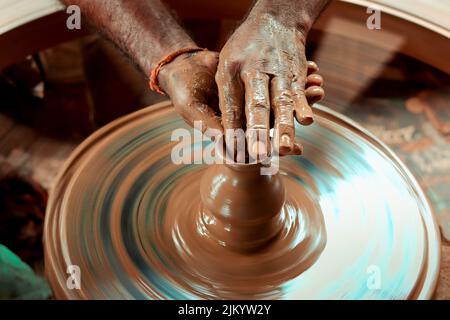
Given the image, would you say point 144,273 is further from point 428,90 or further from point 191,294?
point 428,90

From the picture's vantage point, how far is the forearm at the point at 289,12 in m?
1.31

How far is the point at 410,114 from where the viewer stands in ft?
5.80

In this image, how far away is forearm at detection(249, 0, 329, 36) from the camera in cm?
131

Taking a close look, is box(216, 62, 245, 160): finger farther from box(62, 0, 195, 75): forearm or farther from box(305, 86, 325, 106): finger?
box(62, 0, 195, 75): forearm

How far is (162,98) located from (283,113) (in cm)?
85

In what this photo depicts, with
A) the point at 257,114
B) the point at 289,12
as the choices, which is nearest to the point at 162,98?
the point at 289,12

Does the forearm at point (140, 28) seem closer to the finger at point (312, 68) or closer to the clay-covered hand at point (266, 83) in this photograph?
the clay-covered hand at point (266, 83)

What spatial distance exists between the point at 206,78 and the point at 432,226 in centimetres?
71

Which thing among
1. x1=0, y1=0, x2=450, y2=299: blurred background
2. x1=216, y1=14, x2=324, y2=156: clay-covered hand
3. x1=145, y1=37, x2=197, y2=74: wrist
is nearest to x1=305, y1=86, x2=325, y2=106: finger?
x1=216, y1=14, x2=324, y2=156: clay-covered hand

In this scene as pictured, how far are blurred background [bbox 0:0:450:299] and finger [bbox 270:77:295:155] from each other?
2.03 feet

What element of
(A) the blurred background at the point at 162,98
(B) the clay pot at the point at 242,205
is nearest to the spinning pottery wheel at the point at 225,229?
(B) the clay pot at the point at 242,205

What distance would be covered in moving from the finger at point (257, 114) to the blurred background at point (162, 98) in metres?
0.59

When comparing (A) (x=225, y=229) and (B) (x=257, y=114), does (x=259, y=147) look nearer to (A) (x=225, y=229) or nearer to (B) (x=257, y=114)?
(B) (x=257, y=114)

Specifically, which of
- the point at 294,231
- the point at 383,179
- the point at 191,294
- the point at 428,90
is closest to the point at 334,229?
the point at 294,231
